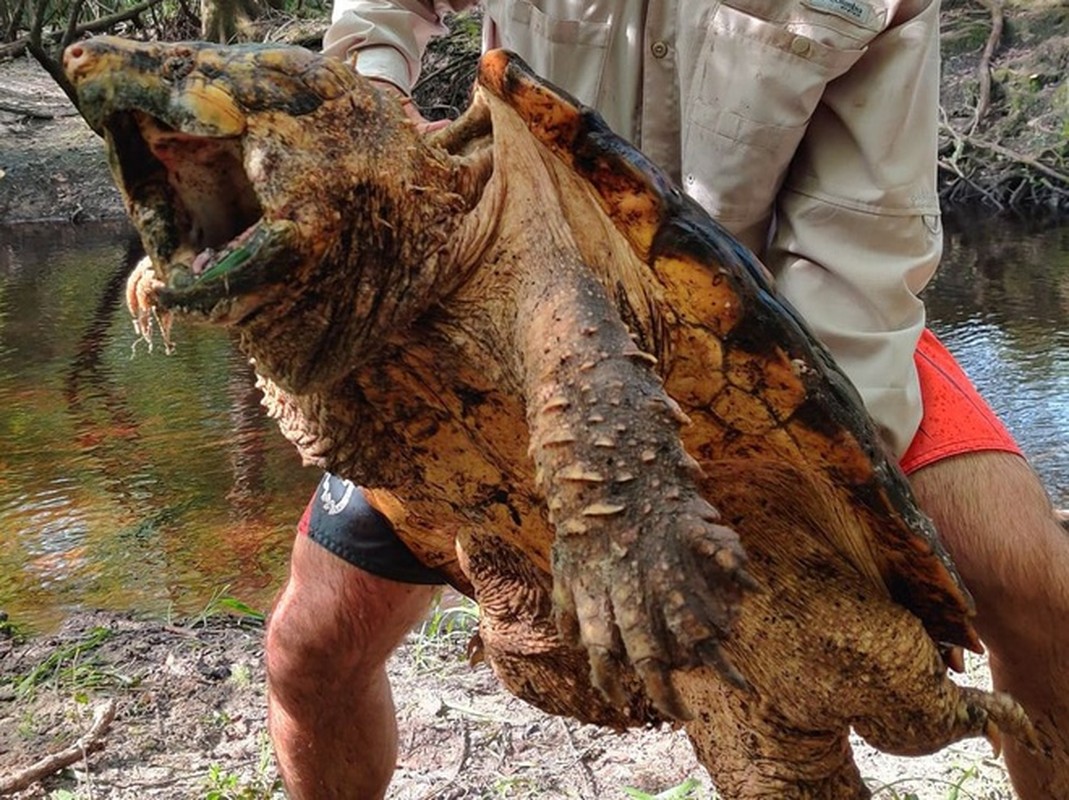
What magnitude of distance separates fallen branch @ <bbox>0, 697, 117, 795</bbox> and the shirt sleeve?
201 cm

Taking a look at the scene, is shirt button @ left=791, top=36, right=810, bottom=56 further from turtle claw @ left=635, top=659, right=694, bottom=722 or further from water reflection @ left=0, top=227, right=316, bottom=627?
water reflection @ left=0, top=227, right=316, bottom=627

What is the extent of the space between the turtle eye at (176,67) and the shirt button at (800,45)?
102 cm

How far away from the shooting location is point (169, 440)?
23.2 ft

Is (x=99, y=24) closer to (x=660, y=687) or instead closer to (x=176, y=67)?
(x=176, y=67)

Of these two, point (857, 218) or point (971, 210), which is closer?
point (857, 218)

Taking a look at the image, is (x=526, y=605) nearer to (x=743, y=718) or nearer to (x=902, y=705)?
(x=743, y=718)

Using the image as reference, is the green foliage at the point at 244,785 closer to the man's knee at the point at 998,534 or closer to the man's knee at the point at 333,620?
the man's knee at the point at 333,620

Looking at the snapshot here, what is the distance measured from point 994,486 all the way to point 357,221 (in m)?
1.17

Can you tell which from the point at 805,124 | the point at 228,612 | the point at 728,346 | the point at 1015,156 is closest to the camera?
the point at 728,346

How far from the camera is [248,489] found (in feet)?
20.5

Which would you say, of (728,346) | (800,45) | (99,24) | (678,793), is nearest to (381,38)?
(800,45)

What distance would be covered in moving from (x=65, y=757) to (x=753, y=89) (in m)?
2.48

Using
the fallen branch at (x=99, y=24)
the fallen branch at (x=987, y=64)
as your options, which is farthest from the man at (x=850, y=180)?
the fallen branch at (x=987, y=64)

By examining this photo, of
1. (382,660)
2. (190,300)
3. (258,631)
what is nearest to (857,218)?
(190,300)
